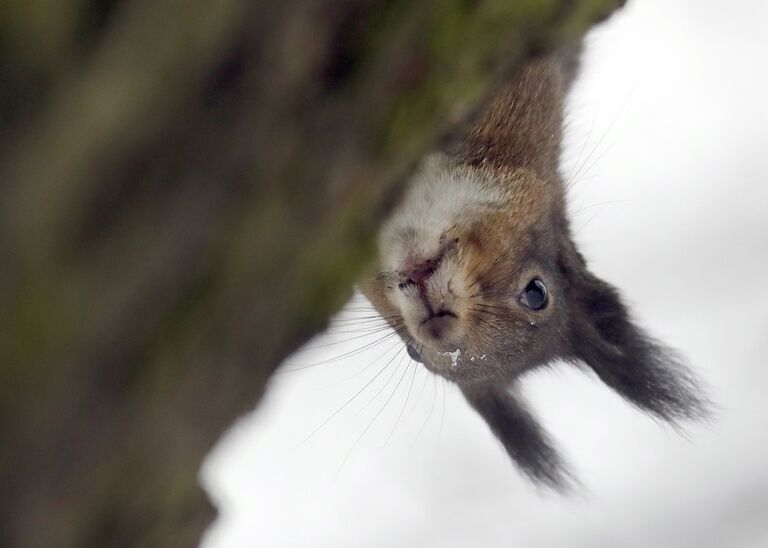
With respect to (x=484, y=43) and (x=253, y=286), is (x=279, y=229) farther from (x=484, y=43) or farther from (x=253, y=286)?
(x=484, y=43)

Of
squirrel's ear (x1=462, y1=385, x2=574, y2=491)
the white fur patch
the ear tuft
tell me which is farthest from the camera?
squirrel's ear (x1=462, y1=385, x2=574, y2=491)

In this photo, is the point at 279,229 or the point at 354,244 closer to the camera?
the point at 279,229

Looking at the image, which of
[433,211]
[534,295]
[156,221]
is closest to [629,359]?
[534,295]

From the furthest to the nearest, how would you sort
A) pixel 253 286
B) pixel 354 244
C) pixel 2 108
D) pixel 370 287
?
pixel 370 287, pixel 354 244, pixel 253 286, pixel 2 108

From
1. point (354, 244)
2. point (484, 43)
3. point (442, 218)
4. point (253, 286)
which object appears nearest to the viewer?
point (253, 286)

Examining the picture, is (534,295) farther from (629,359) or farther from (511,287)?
(629,359)

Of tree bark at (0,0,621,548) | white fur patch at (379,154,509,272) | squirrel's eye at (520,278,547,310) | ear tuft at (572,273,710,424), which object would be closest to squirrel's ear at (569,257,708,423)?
ear tuft at (572,273,710,424)

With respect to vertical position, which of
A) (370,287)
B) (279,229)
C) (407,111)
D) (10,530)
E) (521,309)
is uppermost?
(370,287)

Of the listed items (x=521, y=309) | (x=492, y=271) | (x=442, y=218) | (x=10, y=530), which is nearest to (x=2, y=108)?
(x=10, y=530)

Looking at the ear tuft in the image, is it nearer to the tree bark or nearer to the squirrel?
the squirrel
